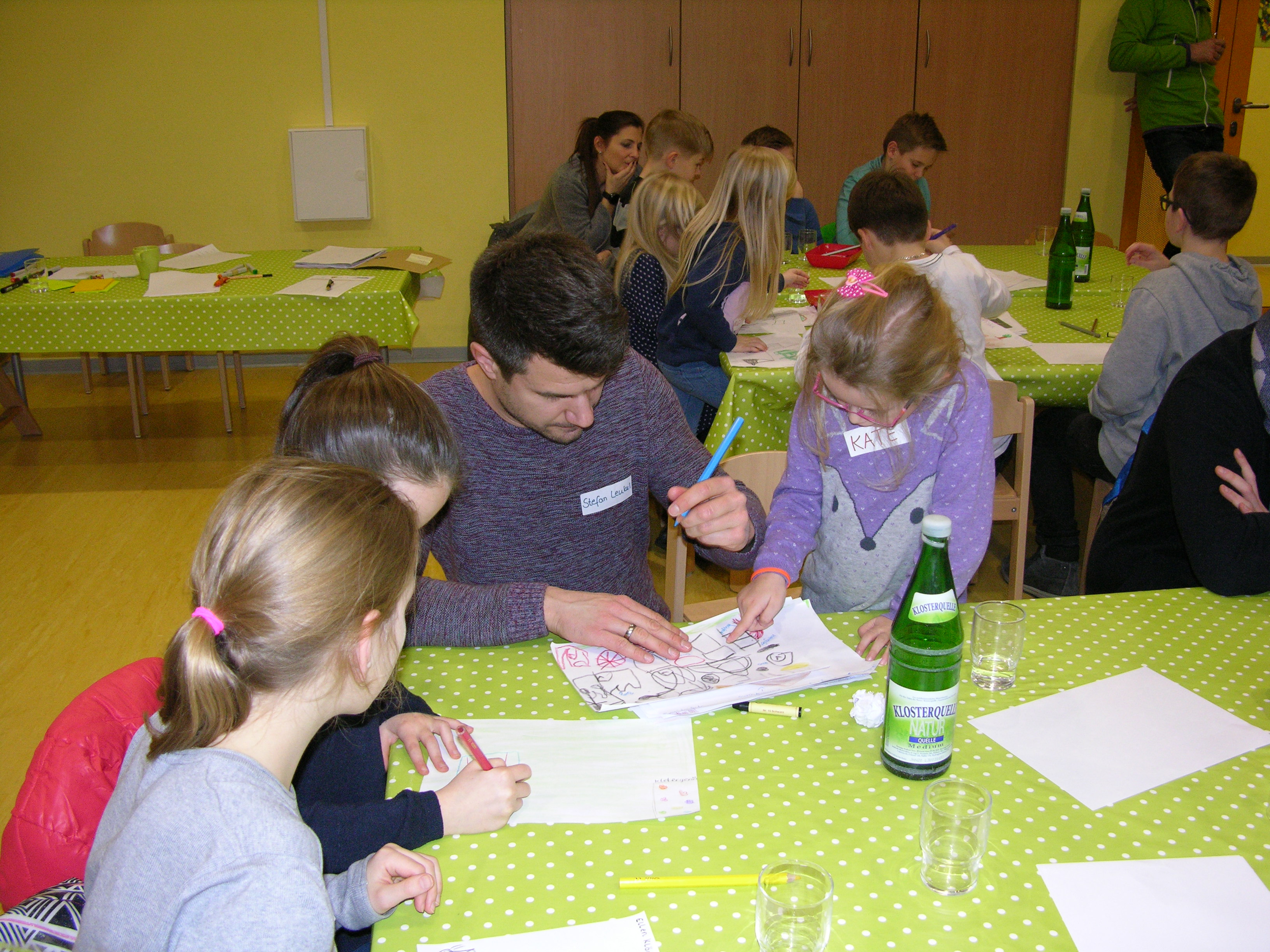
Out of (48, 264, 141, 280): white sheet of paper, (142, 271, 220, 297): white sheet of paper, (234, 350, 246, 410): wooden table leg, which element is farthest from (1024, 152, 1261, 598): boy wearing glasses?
(234, 350, 246, 410): wooden table leg

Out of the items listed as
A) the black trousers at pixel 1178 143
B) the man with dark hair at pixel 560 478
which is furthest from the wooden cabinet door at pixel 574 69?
the man with dark hair at pixel 560 478

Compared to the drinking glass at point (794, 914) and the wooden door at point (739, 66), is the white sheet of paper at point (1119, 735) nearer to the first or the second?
the drinking glass at point (794, 914)

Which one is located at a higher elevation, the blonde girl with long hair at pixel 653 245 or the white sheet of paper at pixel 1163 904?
the blonde girl with long hair at pixel 653 245

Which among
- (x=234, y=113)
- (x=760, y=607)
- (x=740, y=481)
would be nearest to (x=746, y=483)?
(x=740, y=481)

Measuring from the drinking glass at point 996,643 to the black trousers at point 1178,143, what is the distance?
5080 millimetres

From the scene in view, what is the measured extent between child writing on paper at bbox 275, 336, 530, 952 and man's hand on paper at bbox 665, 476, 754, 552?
41 centimetres

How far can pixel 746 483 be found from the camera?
2133mm

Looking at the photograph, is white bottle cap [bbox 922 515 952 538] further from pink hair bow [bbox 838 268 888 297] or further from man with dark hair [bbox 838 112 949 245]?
man with dark hair [bbox 838 112 949 245]

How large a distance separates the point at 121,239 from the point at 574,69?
8.80ft

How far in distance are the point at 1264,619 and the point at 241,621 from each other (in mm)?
1515

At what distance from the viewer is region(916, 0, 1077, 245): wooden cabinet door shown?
5906 mm

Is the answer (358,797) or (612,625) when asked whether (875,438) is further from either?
(358,797)

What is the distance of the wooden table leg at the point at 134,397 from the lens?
4723 millimetres

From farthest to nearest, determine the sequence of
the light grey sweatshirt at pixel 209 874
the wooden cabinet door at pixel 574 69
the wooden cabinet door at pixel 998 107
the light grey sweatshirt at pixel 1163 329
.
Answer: the wooden cabinet door at pixel 998 107
the wooden cabinet door at pixel 574 69
the light grey sweatshirt at pixel 1163 329
the light grey sweatshirt at pixel 209 874
